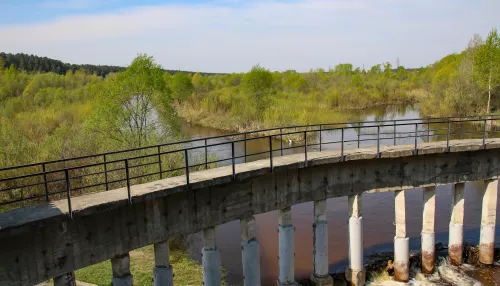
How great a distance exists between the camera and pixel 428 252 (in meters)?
15.3

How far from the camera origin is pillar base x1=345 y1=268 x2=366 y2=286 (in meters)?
14.4

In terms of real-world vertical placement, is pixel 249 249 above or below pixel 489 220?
above

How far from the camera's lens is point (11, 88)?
4862 cm

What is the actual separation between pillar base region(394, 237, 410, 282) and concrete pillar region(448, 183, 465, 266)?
6.90ft

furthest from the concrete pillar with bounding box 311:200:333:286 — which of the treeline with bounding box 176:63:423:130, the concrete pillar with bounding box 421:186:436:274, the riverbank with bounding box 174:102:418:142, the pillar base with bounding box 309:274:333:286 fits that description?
the treeline with bounding box 176:63:423:130

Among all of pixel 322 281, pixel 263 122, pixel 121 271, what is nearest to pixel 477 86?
pixel 263 122

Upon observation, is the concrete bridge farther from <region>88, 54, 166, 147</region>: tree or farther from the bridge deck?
<region>88, 54, 166, 147</region>: tree

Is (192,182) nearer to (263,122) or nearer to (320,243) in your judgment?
(320,243)

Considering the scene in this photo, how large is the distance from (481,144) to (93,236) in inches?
518

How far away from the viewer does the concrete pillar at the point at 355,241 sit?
46.4ft

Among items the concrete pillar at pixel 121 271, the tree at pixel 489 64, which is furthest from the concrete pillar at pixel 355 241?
the tree at pixel 489 64

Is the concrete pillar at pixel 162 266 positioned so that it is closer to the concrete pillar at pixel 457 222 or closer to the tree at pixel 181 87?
the concrete pillar at pixel 457 222

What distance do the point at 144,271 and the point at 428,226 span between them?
35.1 feet

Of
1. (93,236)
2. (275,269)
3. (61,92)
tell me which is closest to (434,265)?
(275,269)
